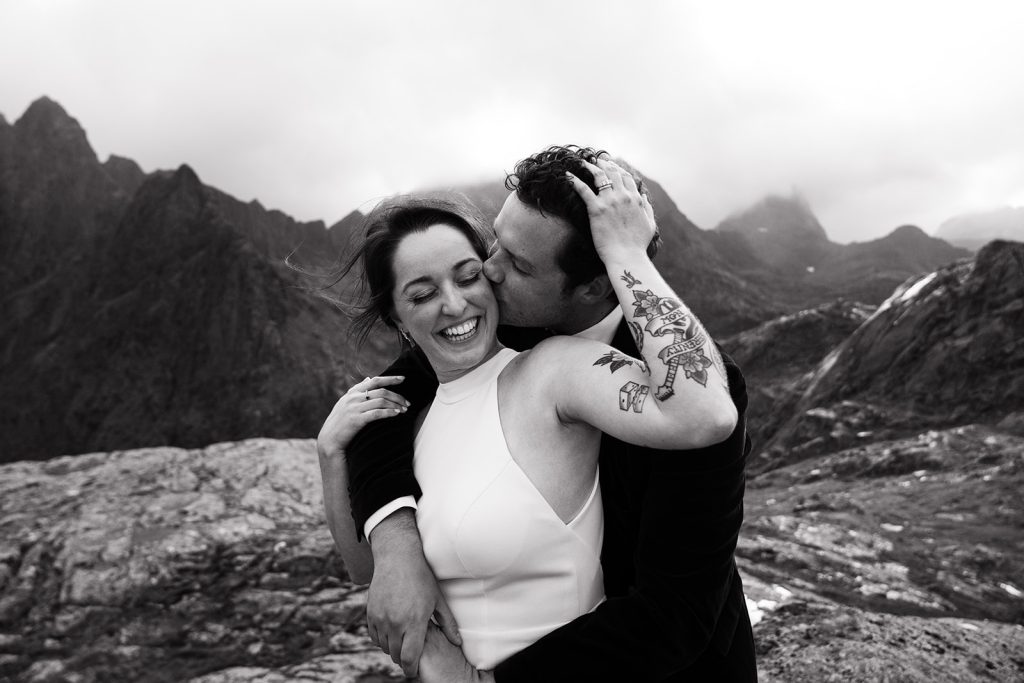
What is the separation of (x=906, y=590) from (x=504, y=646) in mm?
5840

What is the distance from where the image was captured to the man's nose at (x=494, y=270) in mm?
2543

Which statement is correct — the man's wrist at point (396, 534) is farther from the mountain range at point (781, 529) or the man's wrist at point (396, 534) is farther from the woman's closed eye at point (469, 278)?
the mountain range at point (781, 529)

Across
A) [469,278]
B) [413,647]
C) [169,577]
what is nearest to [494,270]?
[469,278]

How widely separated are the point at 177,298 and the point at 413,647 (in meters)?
109

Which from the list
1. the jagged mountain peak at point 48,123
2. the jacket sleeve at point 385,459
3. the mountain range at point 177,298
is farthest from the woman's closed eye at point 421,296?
the jagged mountain peak at point 48,123

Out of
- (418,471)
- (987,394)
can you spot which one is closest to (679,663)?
(418,471)

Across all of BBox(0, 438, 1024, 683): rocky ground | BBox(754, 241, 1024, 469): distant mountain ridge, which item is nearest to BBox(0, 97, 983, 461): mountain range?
BBox(754, 241, 1024, 469): distant mountain ridge

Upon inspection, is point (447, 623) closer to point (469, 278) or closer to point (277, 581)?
point (469, 278)

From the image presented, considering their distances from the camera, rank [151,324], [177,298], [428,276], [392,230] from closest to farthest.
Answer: [428,276] → [392,230] → [151,324] → [177,298]

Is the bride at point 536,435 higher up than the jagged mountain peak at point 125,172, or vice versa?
the jagged mountain peak at point 125,172

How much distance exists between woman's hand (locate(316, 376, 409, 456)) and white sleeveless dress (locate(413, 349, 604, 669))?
44cm

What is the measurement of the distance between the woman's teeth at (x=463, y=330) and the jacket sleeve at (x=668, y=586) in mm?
842

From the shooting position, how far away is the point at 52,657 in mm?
5070

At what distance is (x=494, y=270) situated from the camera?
2551mm
